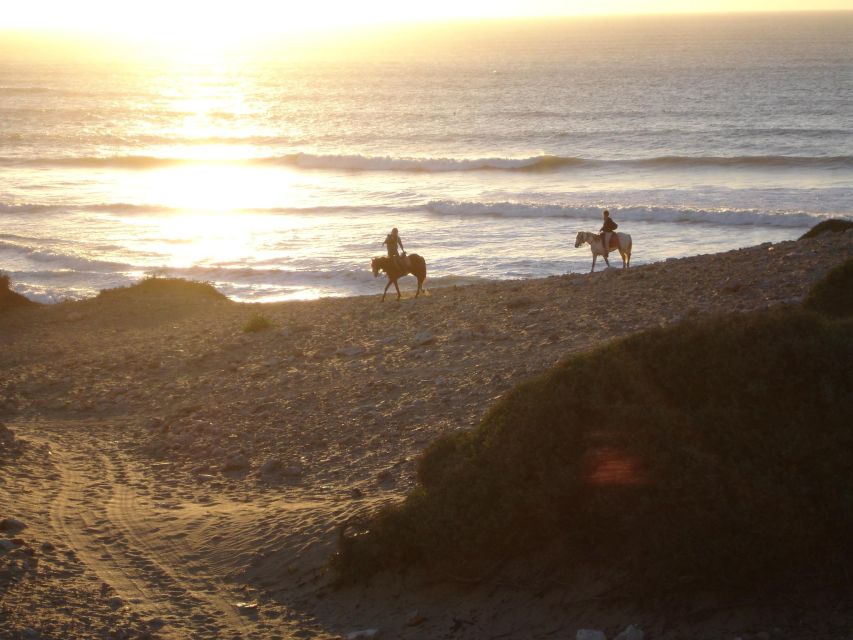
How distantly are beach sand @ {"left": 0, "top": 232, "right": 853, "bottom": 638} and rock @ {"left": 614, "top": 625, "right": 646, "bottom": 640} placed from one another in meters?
0.13

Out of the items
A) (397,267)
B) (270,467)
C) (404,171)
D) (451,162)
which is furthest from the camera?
(451,162)

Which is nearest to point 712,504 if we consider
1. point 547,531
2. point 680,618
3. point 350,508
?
point 680,618

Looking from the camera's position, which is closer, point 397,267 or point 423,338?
point 423,338

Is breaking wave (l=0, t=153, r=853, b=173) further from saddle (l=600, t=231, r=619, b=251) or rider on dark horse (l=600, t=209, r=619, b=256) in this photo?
rider on dark horse (l=600, t=209, r=619, b=256)

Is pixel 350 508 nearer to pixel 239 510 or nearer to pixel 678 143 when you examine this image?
pixel 239 510

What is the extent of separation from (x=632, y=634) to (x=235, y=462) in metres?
6.24

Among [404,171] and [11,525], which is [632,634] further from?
[404,171]

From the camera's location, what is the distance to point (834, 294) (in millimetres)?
12234

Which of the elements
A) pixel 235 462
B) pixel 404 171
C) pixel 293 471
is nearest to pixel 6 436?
pixel 235 462

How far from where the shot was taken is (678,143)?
6003 cm

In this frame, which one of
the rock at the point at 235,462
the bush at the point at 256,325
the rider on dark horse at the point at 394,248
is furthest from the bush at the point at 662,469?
the rider on dark horse at the point at 394,248

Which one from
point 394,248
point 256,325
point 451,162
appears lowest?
point 256,325

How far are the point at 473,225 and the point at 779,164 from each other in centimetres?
2031

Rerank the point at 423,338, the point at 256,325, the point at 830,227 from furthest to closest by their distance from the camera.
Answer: the point at 830,227 → the point at 256,325 → the point at 423,338
